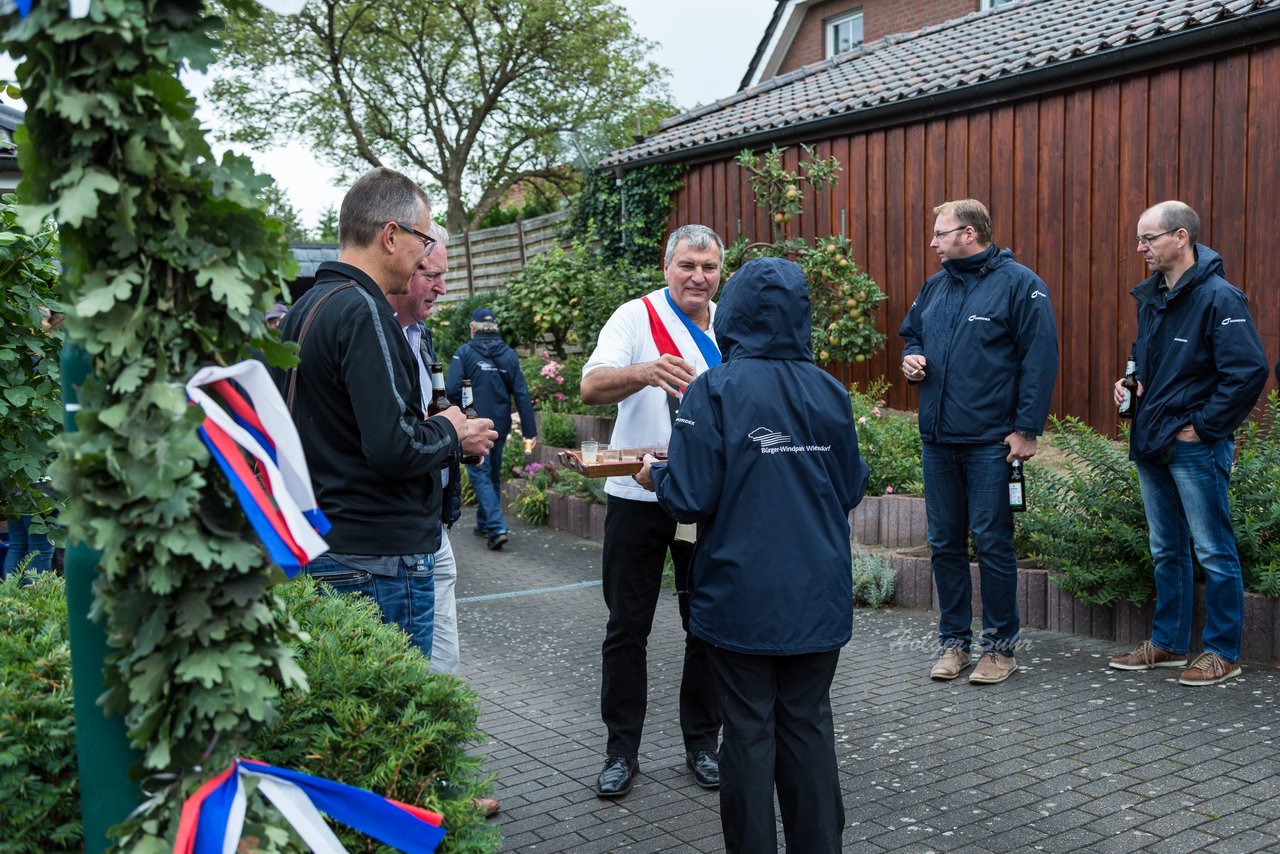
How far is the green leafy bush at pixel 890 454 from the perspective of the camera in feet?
27.4

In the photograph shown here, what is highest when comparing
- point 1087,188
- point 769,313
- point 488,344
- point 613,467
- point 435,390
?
point 1087,188

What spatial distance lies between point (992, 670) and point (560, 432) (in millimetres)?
7360

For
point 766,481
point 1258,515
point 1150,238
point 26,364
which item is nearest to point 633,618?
point 766,481

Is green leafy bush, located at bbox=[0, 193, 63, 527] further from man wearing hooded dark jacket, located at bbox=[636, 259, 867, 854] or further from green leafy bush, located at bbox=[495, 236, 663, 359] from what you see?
green leafy bush, located at bbox=[495, 236, 663, 359]

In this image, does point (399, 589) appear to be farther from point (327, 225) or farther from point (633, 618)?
point (327, 225)

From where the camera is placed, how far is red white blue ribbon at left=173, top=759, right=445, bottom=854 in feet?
5.82

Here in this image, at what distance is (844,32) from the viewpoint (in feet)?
80.4

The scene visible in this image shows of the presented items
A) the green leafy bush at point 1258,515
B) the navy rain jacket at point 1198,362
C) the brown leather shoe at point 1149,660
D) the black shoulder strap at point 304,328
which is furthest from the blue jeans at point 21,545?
the green leafy bush at point 1258,515

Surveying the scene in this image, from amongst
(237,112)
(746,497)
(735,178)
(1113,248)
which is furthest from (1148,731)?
(237,112)

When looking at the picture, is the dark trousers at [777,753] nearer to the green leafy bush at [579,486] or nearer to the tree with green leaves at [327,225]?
the green leafy bush at [579,486]

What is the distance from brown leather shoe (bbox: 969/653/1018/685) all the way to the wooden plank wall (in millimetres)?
4671

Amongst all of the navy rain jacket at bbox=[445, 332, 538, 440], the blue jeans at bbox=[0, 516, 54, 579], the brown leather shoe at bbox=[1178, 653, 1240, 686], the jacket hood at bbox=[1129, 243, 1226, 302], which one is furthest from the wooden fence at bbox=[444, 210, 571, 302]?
the brown leather shoe at bbox=[1178, 653, 1240, 686]

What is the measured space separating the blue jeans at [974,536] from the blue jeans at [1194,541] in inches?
27.4

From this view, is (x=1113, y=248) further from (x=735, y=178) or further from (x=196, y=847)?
(x=196, y=847)
